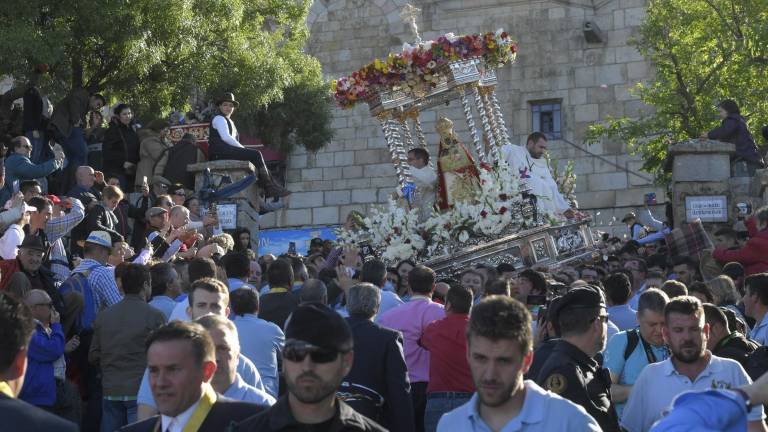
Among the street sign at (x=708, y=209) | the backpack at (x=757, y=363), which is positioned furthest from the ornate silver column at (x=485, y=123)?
the backpack at (x=757, y=363)

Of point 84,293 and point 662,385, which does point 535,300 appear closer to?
point 84,293

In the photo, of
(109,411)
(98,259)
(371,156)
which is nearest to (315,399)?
(109,411)

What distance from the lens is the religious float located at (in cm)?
1692

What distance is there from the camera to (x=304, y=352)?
5.02m

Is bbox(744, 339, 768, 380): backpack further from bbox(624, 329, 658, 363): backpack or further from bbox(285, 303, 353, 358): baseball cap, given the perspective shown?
bbox(285, 303, 353, 358): baseball cap

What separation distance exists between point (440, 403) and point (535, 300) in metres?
1.82

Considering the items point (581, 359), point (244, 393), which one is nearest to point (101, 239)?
point (244, 393)

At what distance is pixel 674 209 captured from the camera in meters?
19.6

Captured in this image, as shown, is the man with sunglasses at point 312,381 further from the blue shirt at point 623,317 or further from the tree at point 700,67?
the tree at point 700,67

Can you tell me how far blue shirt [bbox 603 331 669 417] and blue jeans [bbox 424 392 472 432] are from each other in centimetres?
135

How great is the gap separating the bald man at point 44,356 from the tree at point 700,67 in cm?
1759

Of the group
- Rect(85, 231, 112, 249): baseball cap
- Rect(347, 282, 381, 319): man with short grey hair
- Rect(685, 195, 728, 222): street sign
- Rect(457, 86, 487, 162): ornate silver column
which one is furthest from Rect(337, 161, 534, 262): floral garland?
Rect(347, 282, 381, 319): man with short grey hair

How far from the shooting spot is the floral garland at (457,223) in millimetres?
16922

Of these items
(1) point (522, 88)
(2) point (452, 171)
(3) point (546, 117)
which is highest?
(1) point (522, 88)
